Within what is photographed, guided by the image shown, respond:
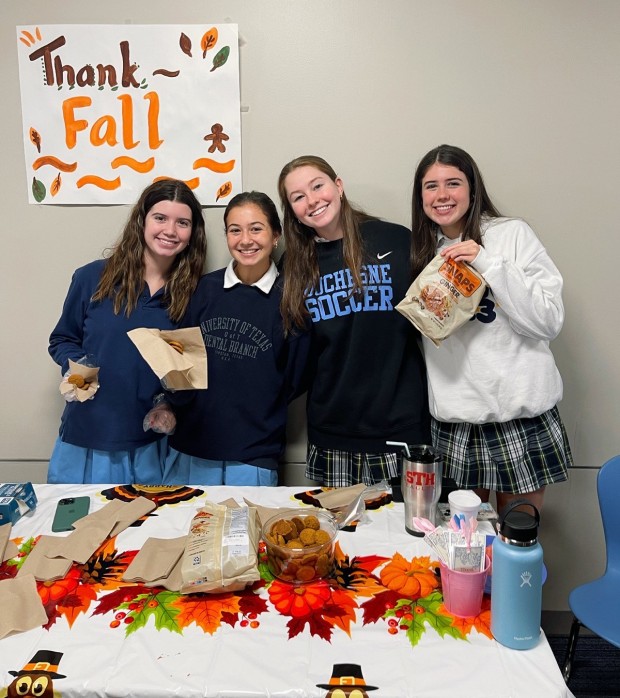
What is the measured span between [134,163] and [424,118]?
1.10m

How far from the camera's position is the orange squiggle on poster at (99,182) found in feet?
7.13

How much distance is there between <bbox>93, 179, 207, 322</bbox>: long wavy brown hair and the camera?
6.60 ft

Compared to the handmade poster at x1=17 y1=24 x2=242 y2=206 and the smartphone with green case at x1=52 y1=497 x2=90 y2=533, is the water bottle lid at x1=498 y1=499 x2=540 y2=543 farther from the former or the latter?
the handmade poster at x1=17 y1=24 x2=242 y2=206

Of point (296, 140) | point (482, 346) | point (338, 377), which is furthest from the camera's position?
point (296, 140)

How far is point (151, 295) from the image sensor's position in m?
2.04

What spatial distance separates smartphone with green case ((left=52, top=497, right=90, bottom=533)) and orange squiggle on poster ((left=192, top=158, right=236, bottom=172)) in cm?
127

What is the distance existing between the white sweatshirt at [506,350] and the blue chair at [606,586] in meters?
0.30

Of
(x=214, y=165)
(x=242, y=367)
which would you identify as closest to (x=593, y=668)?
(x=242, y=367)

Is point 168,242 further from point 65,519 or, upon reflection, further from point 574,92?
point 574,92

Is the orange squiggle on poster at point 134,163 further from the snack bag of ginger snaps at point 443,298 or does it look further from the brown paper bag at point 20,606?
the brown paper bag at point 20,606

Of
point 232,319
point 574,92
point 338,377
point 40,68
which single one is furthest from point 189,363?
point 574,92

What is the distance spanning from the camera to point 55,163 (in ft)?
7.11

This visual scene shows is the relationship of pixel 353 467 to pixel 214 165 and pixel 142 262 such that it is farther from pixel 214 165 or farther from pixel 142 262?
pixel 214 165

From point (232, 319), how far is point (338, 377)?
43cm
